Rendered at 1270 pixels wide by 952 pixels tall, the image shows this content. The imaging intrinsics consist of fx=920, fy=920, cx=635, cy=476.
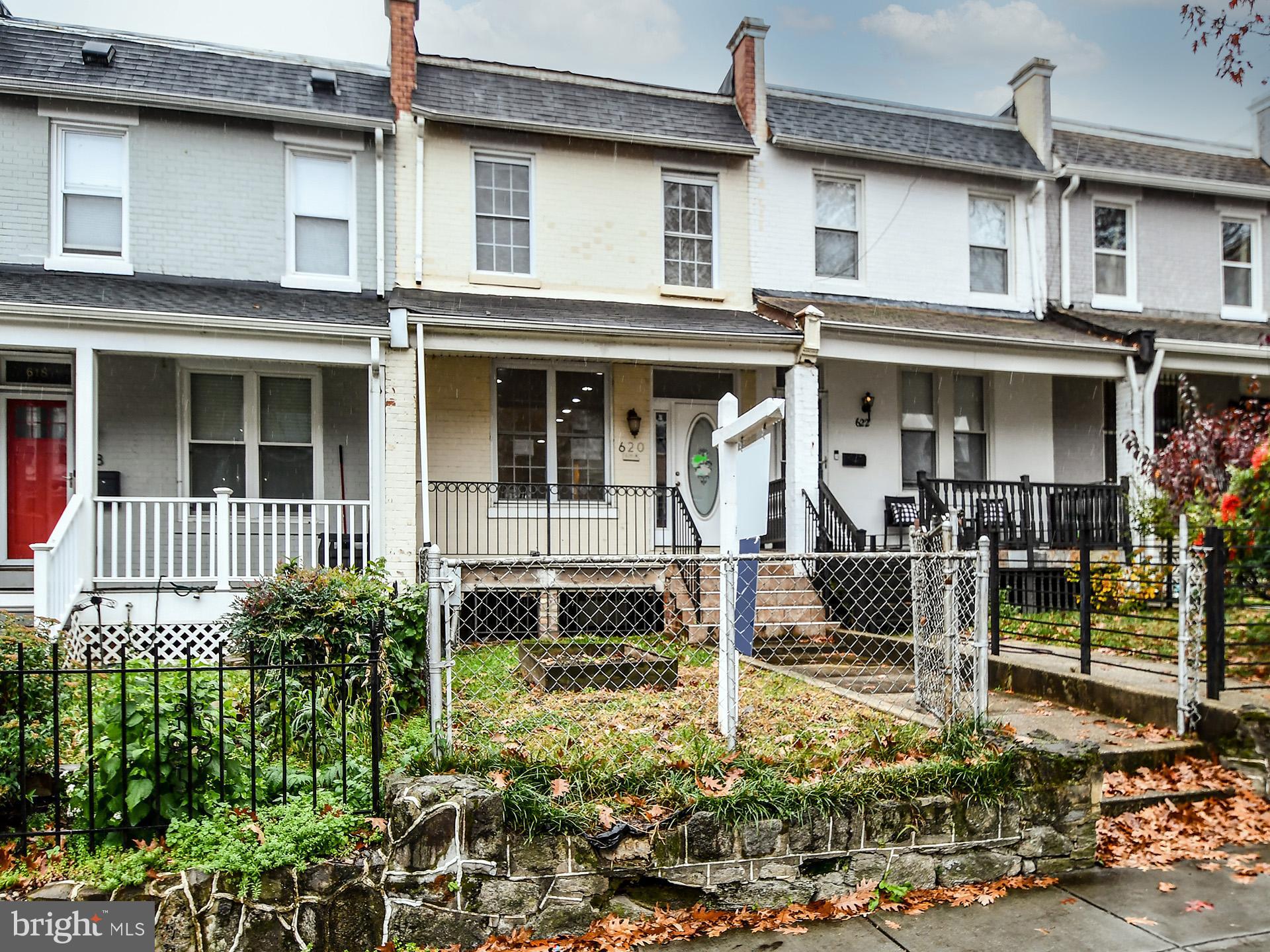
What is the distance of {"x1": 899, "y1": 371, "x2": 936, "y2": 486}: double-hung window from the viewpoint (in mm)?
13844

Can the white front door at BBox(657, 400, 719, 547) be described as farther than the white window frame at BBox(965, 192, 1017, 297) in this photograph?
No

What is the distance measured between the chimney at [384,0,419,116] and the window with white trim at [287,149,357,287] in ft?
3.47

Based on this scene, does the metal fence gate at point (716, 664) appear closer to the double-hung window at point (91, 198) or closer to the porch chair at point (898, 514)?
the porch chair at point (898, 514)

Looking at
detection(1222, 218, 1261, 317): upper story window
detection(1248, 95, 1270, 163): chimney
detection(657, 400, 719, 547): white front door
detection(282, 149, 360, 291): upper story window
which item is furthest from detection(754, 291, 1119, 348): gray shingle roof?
detection(1248, 95, 1270, 163): chimney

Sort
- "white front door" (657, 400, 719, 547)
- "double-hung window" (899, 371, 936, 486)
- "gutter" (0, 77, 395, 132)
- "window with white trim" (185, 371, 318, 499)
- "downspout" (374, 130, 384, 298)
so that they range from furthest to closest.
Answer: "double-hung window" (899, 371, 936, 486)
"white front door" (657, 400, 719, 547)
"downspout" (374, 130, 384, 298)
"window with white trim" (185, 371, 318, 499)
"gutter" (0, 77, 395, 132)

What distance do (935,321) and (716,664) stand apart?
691 centimetres

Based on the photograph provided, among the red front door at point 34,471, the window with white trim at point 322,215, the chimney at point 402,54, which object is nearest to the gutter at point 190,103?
Result: the window with white trim at point 322,215

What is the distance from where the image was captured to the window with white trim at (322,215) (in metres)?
11.9

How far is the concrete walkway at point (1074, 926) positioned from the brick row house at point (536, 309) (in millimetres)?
6312

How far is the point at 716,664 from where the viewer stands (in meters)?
8.31

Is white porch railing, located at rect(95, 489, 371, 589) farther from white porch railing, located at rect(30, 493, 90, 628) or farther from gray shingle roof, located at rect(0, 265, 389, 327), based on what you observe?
gray shingle roof, located at rect(0, 265, 389, 327)

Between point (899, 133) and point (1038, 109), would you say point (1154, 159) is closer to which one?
point (1038, 109)

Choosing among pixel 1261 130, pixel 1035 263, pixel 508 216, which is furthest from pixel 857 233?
pixel 1261 130

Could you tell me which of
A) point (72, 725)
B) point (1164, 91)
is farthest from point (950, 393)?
point (72, 725)
